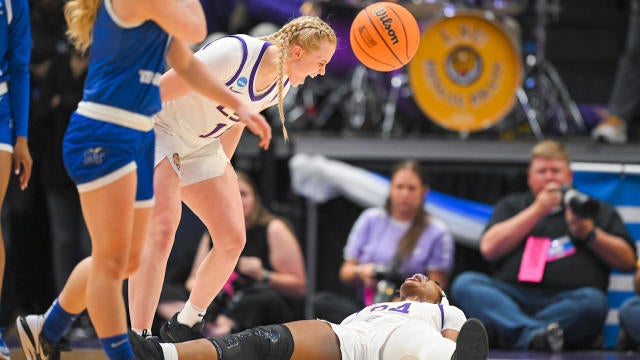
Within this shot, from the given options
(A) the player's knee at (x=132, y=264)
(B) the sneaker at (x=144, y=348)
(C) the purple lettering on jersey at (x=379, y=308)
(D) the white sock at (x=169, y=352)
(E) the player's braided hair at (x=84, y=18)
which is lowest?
(C) the purple lettering on jersey at (x=379, y=308)

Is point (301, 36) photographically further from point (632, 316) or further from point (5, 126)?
point (632, 316)

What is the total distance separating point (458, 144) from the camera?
7.38 meters

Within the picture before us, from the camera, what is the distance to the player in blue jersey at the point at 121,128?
3.38 m

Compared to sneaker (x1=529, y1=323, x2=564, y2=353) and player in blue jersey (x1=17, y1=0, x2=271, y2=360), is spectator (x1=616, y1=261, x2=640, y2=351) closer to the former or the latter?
sneaker (x1=529, y1=323, x2=564, y2=353)

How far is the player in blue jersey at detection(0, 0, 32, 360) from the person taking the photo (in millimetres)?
3930

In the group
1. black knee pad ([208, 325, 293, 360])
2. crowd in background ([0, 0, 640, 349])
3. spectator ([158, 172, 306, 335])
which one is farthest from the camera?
crowd in background ([0, 0, 640, 349])

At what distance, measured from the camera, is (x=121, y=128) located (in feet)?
11.1

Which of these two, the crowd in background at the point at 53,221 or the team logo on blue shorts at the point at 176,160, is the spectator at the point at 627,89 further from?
the team logo on blue shorts at the point at 176,160

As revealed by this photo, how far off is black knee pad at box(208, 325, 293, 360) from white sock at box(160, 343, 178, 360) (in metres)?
0.21

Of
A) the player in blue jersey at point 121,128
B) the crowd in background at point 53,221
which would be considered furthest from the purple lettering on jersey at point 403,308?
the crowd in background at point 53,221

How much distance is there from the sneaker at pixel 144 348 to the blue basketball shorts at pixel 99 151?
66 cm

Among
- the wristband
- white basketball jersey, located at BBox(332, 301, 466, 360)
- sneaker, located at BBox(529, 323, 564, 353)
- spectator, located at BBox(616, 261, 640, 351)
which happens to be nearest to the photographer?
the wristband

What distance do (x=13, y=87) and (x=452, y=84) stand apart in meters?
4.28

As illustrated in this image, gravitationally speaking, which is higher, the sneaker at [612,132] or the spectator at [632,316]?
the sneaker at [612,132]
